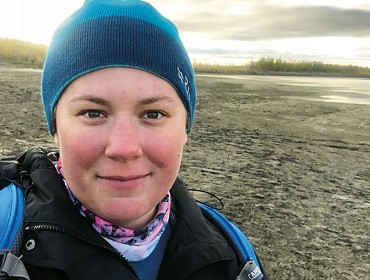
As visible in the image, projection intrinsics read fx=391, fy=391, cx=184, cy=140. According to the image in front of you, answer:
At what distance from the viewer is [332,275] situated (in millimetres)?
2465

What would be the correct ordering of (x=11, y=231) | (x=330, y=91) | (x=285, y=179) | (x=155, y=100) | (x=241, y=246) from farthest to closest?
(x=330, y=91)
(x=285, y=179)
(x=241, y=246)
(x=155, y=100)
(x=11, y=231)

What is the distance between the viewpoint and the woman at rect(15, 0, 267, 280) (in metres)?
1.25

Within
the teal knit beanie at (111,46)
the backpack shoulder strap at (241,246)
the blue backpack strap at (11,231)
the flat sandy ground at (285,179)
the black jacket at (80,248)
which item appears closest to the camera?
the blue backpack strap at (11,231)

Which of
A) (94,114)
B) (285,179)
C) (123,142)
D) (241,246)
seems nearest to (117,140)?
(123,142)

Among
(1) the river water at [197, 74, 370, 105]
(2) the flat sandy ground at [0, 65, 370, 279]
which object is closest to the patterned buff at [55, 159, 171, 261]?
(2) the flat sandy ground at [0, 65, 370, 279]

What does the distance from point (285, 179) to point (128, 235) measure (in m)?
2.83

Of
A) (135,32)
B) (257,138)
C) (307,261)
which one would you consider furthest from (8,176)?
(257,138)

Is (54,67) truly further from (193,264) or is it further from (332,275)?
(332,275)

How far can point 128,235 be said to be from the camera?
142 cm

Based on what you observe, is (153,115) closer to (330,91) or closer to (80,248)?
(80,248)

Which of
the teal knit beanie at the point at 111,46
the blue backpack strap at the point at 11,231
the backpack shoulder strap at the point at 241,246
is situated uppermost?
the teal knit beanie at the point at 111,46

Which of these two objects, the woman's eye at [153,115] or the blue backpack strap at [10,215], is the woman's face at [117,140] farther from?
the blue backpack strap at [10,215]

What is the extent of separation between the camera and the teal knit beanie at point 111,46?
1.36m

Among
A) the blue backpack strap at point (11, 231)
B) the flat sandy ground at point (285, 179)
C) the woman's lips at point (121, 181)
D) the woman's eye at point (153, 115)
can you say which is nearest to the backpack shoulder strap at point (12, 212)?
the blue backpack strap at point (11, 231)
